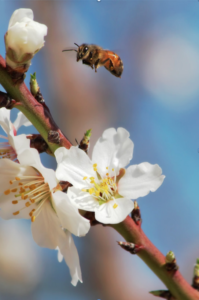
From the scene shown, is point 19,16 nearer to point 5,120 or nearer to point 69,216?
point 5,120

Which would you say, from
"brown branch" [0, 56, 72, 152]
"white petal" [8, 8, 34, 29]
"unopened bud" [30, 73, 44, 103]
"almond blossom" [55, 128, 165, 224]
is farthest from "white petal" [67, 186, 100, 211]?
"white petal" [8, 8, 34, 29]

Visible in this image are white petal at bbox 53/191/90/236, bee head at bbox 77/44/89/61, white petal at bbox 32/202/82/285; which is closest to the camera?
white petal at bbox 53/191/90/236

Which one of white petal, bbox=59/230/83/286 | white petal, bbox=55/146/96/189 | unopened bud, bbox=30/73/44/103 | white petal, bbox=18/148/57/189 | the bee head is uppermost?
the bee head

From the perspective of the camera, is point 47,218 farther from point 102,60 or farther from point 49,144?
point 102,60

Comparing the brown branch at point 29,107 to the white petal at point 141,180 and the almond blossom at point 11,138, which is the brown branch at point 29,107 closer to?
the almond blossom at point 11,138

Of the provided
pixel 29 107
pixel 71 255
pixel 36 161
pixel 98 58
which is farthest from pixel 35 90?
pixel 98 58

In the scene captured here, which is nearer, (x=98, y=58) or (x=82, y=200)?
(x=82, y=200)

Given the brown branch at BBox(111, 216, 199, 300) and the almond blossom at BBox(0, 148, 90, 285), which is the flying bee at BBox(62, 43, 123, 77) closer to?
the almond blossom at BBox(0, 148, 90, 285)
